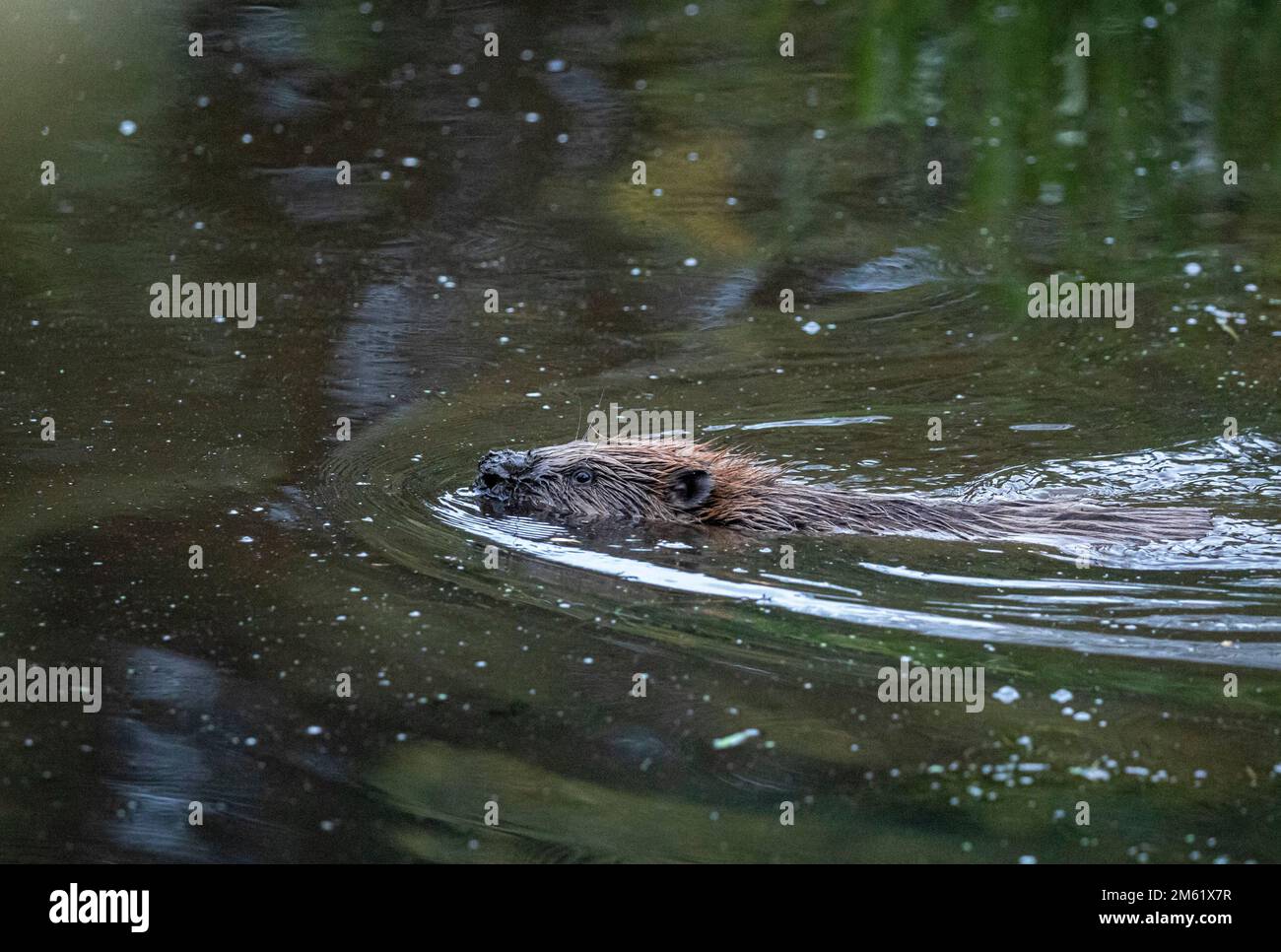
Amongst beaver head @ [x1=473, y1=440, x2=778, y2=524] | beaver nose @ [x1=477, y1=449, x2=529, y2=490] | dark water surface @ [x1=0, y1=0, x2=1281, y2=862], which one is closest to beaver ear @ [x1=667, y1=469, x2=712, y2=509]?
beaver head @ [x1=473, y1=440, x2=778, y2=524]

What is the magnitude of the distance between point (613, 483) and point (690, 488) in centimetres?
31

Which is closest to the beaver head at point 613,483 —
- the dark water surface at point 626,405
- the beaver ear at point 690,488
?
the beaver ear at point 690,488

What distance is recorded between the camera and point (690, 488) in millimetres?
6535

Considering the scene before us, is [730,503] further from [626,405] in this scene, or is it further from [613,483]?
[626,405]

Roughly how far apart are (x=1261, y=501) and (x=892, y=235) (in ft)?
11.5

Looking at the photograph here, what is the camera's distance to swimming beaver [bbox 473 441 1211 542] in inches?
244

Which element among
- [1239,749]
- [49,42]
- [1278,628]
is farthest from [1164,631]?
[49,42]

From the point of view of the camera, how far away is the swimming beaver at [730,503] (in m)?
6.20

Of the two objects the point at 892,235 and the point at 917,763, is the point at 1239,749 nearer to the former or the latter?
the point at 917,763

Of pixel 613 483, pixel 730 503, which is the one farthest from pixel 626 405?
pixel 730 503

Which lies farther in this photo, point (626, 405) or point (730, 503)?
point (626, 405)

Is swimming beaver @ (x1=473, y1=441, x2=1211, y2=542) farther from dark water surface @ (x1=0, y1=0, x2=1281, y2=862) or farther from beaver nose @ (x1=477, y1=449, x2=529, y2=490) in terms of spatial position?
dark water surface @ (x1=0, y1=0, x2=1281, y2=862)

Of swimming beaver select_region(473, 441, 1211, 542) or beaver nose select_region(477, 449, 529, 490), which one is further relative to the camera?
beaver nose select_region(477, 449, 529, 490)

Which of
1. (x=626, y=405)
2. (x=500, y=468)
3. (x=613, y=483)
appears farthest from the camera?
(x=626, y=405)
